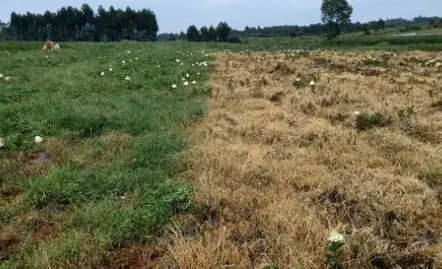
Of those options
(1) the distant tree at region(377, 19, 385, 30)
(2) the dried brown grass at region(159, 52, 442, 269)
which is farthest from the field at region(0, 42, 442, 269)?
(1) the distant tree at region(377, 19, 385, 30)

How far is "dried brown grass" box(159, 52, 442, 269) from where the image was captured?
184 inches

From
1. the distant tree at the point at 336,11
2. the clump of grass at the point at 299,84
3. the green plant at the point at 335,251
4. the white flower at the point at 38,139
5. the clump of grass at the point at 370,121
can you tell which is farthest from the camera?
the distant tree at the point at 336,11

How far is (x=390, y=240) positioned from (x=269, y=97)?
7.69 meters

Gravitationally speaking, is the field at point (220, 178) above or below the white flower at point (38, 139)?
below

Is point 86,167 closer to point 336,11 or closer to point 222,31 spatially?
point 336,11

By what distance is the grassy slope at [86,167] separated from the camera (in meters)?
5.08

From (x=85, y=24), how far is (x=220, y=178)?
Result: 285 ft

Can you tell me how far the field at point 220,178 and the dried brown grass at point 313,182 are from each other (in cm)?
2

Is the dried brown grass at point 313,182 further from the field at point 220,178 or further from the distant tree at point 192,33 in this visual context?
the distant tree at point 192,33

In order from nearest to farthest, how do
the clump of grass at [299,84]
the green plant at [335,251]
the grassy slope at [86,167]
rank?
the green plant at [335,251] → the grassy slope at [86,167] → the clump of grass at [299,84]

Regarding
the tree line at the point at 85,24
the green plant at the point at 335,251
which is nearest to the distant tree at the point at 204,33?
the tree line at the point at 85,24

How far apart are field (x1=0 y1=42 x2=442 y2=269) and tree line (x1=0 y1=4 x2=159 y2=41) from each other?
254 feet

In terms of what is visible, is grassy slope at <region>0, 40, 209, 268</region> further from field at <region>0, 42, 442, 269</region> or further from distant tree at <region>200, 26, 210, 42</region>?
distant tree at <region>200, 26, 210, 42</region>

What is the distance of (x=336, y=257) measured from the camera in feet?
14.2
